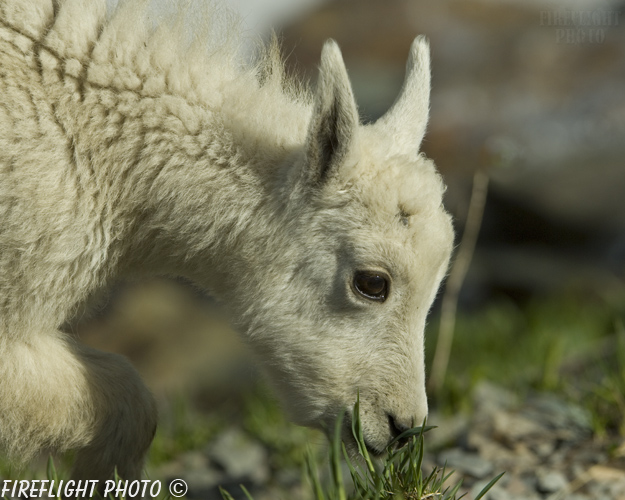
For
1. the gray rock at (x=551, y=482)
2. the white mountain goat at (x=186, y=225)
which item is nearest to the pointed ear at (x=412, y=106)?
the white mountain goat at (x=186, y=225)

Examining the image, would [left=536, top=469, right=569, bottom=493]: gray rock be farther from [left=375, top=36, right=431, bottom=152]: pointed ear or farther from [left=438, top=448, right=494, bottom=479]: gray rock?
[left=375, top=36, right=431, bottom=152]: pointed ear

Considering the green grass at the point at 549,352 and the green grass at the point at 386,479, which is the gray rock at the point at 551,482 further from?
the green grass at the point at 386,479

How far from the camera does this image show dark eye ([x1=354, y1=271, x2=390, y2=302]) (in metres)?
3.65

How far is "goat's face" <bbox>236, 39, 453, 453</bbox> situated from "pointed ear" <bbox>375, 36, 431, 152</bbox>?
0.26 meters

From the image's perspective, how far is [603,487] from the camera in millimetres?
4129

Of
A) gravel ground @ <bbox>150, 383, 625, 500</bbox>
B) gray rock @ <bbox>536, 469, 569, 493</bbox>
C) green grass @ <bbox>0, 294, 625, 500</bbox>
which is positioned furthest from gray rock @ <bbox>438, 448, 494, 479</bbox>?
gray rock @ <bbox>536, 469, 569, 493</bbox>

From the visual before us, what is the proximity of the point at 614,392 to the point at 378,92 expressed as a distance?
9077 millimetres

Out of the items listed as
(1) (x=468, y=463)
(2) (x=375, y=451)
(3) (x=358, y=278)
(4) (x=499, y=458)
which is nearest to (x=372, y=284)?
(3) (x=358, y=278)

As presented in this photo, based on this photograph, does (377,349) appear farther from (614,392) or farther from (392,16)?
(392,16)

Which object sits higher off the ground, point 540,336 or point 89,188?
point 540,336

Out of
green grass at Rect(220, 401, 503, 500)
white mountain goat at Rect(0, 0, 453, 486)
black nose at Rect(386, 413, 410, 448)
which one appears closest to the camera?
green grass at Rect(220, 401, 503, 500)

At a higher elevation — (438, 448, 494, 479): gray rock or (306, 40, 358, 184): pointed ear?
(306, 40, 358, 184): pointed ear

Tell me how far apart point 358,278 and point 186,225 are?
0.90m

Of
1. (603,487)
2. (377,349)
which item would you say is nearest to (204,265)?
(377,349)
